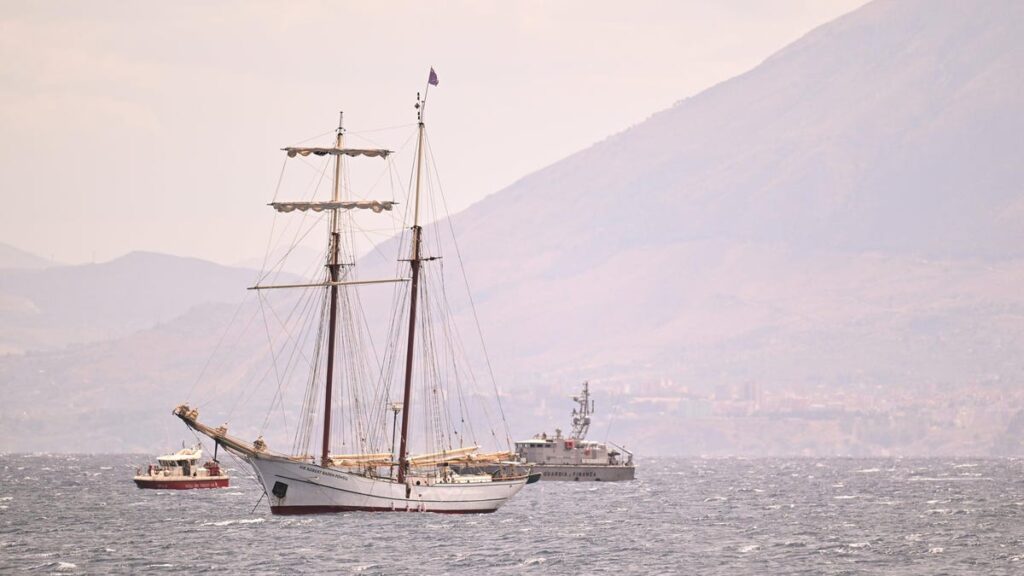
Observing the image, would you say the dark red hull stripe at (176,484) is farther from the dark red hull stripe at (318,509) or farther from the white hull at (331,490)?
the white hull at (331,490)

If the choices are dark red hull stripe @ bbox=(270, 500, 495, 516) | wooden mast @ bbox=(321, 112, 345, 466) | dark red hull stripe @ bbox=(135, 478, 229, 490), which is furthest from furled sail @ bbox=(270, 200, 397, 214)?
dark red hull stripe @ bbox=(135, 478, 229, 490)

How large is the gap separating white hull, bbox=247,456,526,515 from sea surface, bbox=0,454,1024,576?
100 cm

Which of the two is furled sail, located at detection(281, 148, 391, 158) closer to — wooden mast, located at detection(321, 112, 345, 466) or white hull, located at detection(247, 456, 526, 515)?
wooden mast, located at detection(321, 112, 345, 466)

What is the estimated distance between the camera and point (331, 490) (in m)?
127

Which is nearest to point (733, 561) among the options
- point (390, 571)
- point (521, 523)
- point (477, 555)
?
point (477, 555)

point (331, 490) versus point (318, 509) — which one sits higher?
point (331, 490)

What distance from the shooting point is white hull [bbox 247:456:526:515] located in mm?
126375

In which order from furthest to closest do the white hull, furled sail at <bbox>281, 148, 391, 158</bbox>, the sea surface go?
1. furled sail at <bbox>281, 148, 391, 158</bbox>
2. the white hull
3. the sea surface

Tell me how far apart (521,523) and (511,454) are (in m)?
24.0

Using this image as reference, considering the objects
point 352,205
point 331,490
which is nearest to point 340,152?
point 352,205

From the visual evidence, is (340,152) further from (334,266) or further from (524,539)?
(524,539)

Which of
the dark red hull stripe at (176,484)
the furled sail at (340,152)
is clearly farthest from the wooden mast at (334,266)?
the dark red hull stripe at (176,484)

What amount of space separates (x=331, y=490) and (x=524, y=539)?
A: 1507cm

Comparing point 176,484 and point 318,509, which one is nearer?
point 318,509
